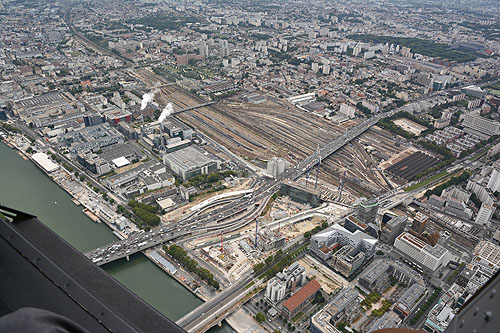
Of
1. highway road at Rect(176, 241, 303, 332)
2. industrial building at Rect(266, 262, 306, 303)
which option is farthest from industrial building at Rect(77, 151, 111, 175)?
industrial building at Rect(266, 262, 306, 303)

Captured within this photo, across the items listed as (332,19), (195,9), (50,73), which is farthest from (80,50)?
(332,19)

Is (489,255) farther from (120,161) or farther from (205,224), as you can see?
(120,161)

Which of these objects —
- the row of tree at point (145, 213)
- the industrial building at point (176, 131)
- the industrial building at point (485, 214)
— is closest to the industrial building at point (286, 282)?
the row of tree at point (145, 213)

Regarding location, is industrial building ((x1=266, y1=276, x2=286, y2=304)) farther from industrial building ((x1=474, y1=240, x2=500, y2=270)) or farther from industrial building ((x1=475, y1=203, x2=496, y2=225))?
industrial building ((x1=475, y1=203, x2=496, y2=225))

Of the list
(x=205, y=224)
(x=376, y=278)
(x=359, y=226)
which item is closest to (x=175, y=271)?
(x=205, y=224)

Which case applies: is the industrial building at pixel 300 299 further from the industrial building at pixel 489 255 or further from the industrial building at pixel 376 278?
the industrial building at pixel 489 255
